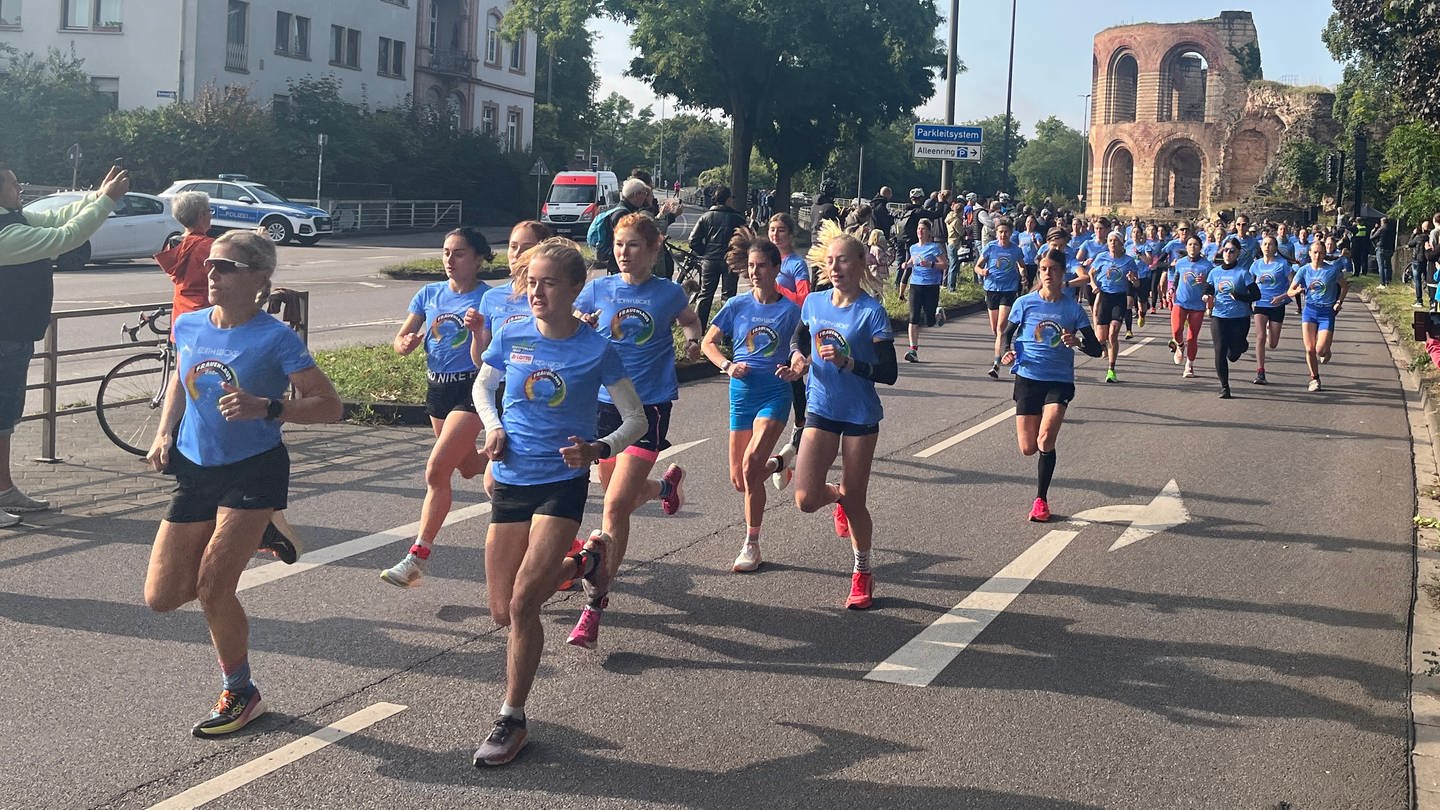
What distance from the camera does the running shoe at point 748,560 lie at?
7.96 metres

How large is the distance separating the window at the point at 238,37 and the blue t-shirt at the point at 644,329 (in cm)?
4557

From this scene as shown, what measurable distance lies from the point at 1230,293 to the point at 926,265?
387cm

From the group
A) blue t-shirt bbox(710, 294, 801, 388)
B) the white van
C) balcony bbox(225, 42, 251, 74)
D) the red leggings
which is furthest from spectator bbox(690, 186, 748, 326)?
balcony bbox(225, 42, 251, 74)

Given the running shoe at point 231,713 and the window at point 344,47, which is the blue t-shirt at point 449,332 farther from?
the window at point 344,47

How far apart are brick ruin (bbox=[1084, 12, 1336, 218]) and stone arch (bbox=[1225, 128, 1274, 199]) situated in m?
0.05

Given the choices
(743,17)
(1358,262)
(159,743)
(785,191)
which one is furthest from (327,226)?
(159,743)

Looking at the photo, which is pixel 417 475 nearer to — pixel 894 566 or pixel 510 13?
pixel 894 566

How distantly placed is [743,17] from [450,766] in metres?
45.8

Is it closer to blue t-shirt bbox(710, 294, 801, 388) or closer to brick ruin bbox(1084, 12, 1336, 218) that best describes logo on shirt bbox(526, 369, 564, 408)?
blue t-shirt bbox(710, 294, 801, 388)

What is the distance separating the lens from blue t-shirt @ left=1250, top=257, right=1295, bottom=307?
1759 centimetres

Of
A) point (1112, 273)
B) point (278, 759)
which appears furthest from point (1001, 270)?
point (278, 759)

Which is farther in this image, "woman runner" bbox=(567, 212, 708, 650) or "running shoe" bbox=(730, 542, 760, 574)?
"running shoe" bbox=(730, 542, 760, 574)

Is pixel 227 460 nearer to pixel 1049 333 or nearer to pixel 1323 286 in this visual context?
pixel 1049 333

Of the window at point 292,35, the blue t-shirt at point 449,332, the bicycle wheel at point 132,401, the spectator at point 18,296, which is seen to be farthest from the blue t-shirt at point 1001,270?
the window at point 292,35
